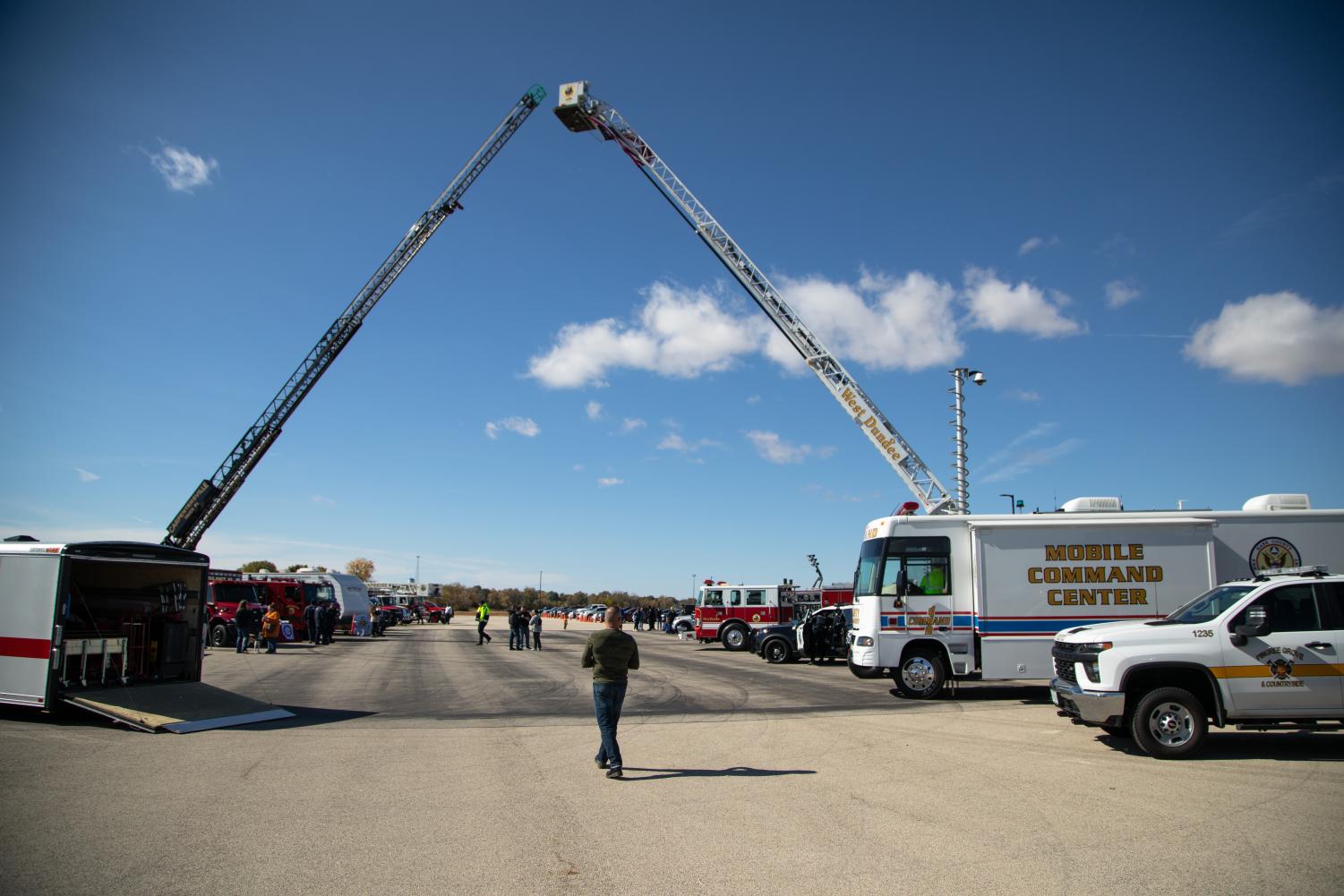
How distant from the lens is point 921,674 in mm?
14250

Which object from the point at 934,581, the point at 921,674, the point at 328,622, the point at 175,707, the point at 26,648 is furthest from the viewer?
the point at 328,622

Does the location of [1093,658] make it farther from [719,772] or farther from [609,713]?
[609,713]

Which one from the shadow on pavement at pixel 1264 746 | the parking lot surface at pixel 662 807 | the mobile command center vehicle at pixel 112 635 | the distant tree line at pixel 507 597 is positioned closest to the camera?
the parking lot surface at pixel 662 807

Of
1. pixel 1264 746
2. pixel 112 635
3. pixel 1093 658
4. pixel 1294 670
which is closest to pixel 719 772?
pixel 1093 658

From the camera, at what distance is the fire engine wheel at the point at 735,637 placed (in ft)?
99.6

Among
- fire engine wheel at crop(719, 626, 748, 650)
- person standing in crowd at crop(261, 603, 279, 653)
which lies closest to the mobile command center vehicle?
person standing in crowd at crop(261, 603, 279, 653)

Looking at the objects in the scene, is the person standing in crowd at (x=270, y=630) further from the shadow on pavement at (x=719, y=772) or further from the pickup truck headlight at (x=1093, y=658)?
the pickup truck headlight at (x=1093, y=658)

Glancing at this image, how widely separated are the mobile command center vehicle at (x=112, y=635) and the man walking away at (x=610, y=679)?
19.8ft

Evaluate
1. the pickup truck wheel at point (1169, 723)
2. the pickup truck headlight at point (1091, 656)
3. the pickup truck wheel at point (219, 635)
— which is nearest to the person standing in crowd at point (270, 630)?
the pickup truck wheel at point (219, 635)

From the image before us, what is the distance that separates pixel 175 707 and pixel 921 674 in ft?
37.8

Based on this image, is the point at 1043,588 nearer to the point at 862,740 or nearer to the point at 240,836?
the point at 862,740

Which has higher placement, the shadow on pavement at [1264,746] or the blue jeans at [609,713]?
the blue jeans at [609,713]

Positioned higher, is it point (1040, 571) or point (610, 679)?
point (1040, 571)

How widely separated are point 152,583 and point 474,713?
20.3 feet
